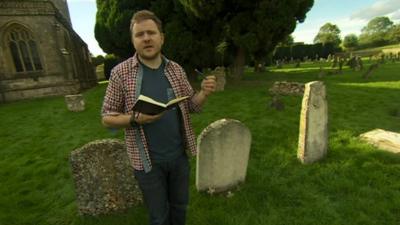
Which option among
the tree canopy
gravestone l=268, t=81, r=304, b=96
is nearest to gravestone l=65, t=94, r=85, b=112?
the tree canopy

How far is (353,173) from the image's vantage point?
4332 mm

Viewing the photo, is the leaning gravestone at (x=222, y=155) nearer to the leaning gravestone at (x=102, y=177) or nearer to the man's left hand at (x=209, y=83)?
the leaning gravestone at (x=102, y=177)

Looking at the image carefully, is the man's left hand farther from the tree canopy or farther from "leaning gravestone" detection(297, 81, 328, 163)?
the tree canopy

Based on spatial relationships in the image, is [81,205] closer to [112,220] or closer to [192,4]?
[112,220]

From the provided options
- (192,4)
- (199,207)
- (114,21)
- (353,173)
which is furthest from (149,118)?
(114,21)

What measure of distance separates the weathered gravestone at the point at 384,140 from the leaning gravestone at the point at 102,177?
461cm

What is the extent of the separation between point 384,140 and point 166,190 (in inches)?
187

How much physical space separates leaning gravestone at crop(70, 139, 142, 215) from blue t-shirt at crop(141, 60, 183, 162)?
150cm

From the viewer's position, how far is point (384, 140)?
5227mm

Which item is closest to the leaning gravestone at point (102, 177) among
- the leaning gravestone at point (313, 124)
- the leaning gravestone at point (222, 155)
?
the leaning gravestone at point (222, 155)

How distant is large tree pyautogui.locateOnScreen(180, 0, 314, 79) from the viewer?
12328 millimetres

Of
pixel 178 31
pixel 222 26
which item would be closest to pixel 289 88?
pixel 222 26

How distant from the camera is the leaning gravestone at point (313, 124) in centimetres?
441

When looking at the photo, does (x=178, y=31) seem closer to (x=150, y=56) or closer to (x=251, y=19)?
(x=251, y=19)
